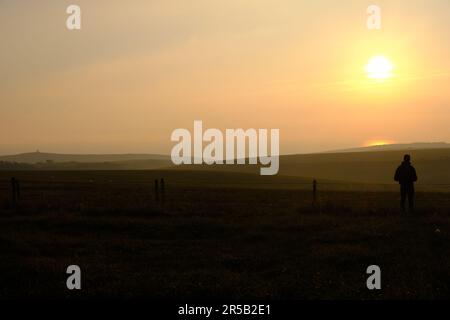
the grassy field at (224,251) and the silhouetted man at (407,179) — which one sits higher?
the silhouetted man at (407,179)

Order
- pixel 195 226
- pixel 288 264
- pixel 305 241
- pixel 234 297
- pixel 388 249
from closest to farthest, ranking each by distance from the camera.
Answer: pixel 234 297, pixel 288 264, pixel 388 249, pixel 305 241, pixel 195 226

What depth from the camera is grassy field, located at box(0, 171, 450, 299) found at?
10547mm

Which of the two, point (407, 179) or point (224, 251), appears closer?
point (224, 251)

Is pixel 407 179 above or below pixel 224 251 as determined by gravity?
above

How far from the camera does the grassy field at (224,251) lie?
10.5 m

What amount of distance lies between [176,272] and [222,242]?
4212 millimetres

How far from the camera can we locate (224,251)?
14.8 m

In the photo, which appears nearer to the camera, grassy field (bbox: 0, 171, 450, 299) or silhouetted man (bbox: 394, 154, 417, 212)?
grassy field (bbox: 0, 171, 450, 299)

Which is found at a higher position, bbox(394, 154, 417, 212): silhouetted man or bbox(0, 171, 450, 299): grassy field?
bbox(394, 154, 417, 212): silhouetted man

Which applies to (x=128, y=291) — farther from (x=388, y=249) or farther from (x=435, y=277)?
(x=388, y=249)

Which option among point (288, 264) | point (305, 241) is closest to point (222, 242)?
point (305, 241)

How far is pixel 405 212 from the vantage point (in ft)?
71.7

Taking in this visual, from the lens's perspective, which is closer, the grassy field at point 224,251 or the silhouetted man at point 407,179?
the grassy field at point 224,251
